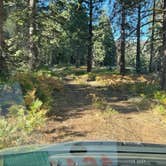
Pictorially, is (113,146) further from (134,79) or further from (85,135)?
(134,79)

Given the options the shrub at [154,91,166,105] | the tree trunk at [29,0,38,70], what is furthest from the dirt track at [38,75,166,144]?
the tree trunk at [29,0,38,70]

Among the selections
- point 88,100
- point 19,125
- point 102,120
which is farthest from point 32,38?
point 19,125

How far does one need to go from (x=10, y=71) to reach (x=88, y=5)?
24.2m

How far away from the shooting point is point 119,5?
19.3 metres

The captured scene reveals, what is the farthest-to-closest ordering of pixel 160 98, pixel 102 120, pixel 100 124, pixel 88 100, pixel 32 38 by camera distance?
pixel 32 38, pixel 160 98, pixel 88 100, pixel 102 120, pixel 100 124

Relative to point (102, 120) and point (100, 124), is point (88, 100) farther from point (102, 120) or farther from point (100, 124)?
point (100, 124)

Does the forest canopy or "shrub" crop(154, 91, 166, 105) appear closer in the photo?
"shrub" crop(154, 91, 166, 105)

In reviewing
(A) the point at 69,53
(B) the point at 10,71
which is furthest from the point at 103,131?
(A) the point at 69,53

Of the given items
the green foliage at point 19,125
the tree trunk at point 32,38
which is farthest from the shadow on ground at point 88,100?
the tree trunk at point 32,38

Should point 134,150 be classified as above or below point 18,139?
above

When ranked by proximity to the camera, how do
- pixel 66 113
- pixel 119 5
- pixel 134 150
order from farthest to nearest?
pixel 119 5 < pixel 66 113 < pixel 134 150

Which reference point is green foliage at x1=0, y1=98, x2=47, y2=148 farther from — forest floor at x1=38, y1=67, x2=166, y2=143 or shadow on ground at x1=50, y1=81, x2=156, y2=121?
shadow on ground at x1=50, y1=81, x2=156, y2=121

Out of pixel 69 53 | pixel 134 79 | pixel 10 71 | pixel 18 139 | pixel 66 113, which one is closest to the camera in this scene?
pixel 18 139

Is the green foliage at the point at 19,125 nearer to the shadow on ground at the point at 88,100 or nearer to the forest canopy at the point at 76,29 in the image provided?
the shadow on ground at the point at 88,100
